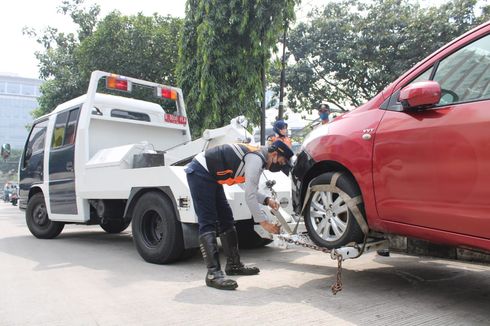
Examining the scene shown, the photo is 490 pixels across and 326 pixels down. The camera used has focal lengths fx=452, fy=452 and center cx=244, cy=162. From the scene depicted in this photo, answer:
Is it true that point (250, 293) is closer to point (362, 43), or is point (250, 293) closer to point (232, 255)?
point (232, 255)

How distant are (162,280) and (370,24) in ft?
44.4

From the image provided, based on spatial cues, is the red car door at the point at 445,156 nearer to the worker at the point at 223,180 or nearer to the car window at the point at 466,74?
the car window at the point at 466,74

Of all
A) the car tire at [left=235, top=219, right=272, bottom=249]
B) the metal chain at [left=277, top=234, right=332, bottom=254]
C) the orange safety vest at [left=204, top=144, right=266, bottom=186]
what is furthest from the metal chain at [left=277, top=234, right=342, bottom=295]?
the car tire at [left=235, top=219, right=272, bottom=249]

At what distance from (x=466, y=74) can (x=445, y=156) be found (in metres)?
0.64

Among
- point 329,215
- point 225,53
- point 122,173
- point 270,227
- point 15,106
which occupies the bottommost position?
point 270,227

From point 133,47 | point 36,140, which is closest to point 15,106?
point 133,47

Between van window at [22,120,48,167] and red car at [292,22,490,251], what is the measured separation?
5.14 metres

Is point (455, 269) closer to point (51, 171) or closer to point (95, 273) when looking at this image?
point (95, 273)

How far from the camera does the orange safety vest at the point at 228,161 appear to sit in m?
4.05

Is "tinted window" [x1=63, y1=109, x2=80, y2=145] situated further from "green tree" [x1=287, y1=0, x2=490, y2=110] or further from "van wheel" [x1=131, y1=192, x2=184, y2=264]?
"green tree" [x1=287, y1=0, x2=490, y2=110]

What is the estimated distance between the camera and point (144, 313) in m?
3.34

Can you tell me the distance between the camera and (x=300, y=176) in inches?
161

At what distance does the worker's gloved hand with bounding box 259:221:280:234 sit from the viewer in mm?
4121

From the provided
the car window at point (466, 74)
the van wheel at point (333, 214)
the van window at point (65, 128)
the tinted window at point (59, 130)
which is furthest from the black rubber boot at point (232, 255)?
the tinted window at point (59, 130)
